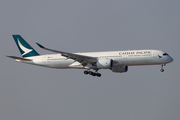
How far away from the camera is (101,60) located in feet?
195

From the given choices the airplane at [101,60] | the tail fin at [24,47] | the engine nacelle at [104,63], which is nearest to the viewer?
the engine nacelle at [104,63]

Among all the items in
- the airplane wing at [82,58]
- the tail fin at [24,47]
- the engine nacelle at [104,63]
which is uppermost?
the tail fin at [24,47]

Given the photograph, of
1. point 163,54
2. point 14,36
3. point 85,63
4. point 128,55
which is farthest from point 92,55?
point 14,36

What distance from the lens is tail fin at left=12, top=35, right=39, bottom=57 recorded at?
67625mm

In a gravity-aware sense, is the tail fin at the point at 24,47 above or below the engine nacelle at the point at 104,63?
above

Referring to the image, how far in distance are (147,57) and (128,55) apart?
3244 mm

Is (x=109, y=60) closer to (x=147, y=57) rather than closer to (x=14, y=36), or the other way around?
(x=147, y=57)

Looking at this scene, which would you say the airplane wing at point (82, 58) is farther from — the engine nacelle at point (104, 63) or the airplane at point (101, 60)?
the engine nacelle at point (104, 63)

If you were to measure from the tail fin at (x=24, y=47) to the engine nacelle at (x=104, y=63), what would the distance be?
557 inches

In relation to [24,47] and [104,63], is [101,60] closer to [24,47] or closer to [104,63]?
[104,63]

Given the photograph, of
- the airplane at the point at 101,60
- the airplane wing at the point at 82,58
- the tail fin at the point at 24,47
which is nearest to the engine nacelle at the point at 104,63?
the airplane at the point at 101,60

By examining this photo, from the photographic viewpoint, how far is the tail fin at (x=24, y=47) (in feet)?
222

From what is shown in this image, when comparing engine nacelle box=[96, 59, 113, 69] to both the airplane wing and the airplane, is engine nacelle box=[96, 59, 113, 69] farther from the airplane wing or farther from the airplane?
the airplane wing

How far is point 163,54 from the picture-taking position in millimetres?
59625
